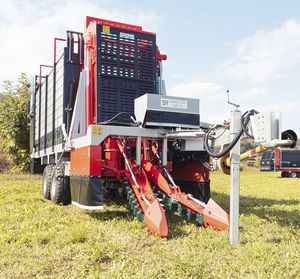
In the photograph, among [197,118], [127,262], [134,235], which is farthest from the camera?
[197,118]


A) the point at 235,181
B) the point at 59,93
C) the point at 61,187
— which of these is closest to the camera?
the point at 235,181

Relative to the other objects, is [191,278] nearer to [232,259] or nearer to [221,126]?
[232,259]

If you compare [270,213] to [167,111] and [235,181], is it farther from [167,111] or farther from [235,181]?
[235,181]

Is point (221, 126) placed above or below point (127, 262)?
above

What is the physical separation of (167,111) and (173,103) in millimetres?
167

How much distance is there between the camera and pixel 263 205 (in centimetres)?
785

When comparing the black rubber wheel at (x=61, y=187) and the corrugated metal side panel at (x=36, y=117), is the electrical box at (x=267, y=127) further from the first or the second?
the corrugated metal side panel at (x=36, y=117)

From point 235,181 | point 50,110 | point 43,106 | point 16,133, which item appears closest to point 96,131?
point 235,181

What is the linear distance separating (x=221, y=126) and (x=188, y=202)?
46.7 inches

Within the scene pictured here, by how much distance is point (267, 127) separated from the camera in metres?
3.87

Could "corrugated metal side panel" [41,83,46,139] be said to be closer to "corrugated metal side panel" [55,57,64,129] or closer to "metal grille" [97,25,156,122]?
"corrugated metal side panel" [55,57,64,129]

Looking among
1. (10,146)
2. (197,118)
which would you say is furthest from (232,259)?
(10,146)

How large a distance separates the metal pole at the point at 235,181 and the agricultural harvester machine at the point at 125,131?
0.49 m

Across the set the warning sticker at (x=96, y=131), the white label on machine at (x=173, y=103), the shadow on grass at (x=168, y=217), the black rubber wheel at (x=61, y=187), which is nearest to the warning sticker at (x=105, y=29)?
→ the white label on machine at (x=173, y=103)
